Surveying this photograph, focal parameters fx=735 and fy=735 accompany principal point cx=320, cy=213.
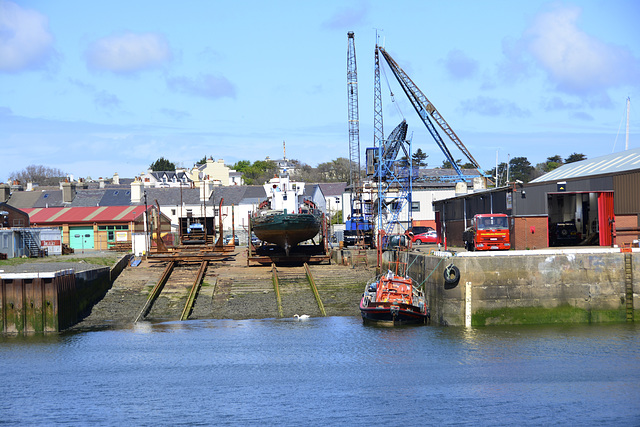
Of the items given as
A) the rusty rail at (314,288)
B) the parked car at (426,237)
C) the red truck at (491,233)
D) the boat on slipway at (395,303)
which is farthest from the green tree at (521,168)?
the boat on slipway at (395,303)

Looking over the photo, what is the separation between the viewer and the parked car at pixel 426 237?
198 feet

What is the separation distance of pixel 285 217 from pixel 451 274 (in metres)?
16.8

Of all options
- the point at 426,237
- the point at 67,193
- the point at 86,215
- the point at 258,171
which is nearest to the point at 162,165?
the point at 258,171

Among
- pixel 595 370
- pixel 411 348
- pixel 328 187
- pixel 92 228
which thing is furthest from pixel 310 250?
pixel 328 187

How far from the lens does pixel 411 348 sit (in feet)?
96.3

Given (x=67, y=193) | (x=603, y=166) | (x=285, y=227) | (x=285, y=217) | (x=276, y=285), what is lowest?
(x=276, y=285)

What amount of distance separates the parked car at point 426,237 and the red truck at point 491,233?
2263 centimetres

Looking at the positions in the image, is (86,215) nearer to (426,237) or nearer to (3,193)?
(3,193)

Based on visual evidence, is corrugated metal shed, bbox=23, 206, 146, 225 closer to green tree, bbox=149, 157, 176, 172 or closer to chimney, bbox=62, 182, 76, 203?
chimney, bbox=62, 182, 76, 203

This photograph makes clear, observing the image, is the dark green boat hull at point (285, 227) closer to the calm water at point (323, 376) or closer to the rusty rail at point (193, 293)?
the rusty rail at point (193, 293)

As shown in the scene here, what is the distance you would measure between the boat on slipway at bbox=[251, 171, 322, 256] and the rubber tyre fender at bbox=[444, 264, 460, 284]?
16.6m

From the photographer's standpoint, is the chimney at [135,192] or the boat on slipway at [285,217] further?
the chimney at [135,192]

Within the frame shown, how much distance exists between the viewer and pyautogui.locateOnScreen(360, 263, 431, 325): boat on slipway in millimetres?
33469

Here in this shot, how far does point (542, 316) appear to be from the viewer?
31.7 meters
